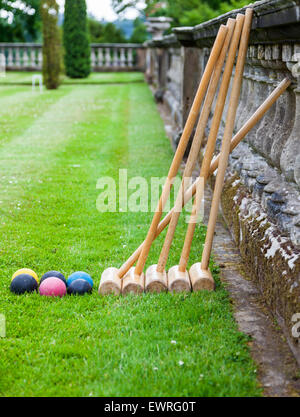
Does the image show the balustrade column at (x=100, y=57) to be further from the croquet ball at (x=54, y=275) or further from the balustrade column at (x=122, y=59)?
the croquet ball at (x=54, y=275)

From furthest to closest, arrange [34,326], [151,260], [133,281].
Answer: [151,260] < [133,281] < [34,326]

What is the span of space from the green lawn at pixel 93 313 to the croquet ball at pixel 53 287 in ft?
0.15

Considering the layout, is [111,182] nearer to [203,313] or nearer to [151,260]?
[151,260]

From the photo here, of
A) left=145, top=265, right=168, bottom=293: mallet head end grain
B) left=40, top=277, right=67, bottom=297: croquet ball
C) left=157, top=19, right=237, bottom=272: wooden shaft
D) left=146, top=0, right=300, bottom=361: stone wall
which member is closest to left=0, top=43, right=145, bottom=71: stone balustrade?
left=146, top=0, right=300, bottom=361: stone wall

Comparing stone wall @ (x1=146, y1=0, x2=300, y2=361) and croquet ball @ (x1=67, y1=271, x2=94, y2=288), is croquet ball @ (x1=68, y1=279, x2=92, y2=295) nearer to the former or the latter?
croquet ball @ (x1=67, y1=271, x2=94, y2=288)

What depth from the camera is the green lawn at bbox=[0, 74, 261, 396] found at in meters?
2.51

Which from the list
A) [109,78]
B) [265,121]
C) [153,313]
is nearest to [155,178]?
[265,121]

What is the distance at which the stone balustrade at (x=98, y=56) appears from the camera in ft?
77.5

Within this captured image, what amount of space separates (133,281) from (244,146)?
5.89 feet

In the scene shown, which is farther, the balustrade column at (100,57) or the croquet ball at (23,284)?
the balustrade column at (100,57)

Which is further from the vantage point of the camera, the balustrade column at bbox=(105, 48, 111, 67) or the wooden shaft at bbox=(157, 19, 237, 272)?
the balustrade column at bbox=(105, 48, 111, 67)

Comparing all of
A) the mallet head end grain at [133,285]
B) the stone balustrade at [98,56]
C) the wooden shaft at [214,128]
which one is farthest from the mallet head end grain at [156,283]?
the stone balustrade at [98,56]

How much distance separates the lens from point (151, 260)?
13.2 feet

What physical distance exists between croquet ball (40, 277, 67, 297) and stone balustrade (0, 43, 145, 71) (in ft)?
70.2
